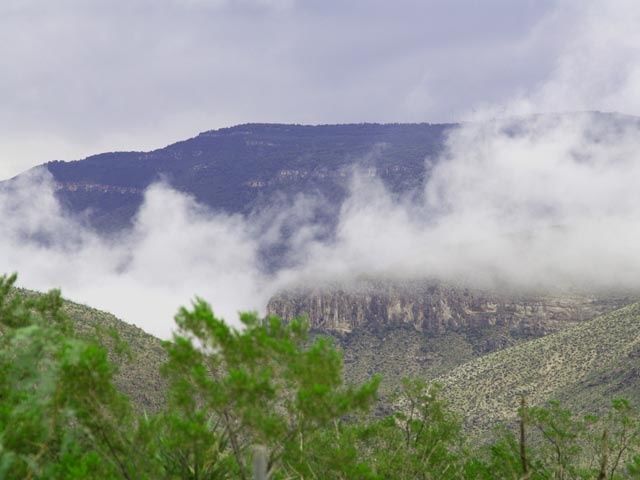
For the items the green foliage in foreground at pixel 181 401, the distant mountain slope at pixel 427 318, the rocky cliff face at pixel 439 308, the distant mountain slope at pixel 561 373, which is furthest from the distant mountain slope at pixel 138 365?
the rocky cliff face at pixel 439 308

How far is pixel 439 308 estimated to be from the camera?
170625 mm

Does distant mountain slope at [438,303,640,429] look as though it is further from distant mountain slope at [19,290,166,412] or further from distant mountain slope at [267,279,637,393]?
distant mountain slope at [19,290,166,412]

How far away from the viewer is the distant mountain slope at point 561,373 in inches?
3036

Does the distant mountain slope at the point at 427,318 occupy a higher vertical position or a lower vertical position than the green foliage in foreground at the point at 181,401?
lower

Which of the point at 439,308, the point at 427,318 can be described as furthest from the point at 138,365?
the point at 439,308

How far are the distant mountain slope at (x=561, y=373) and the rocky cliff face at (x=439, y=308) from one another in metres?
51.2

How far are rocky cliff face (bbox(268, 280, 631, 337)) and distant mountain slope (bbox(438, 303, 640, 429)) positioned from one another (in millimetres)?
51151

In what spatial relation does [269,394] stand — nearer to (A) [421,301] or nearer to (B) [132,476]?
(B) [132,476]

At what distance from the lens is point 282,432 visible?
551 inches

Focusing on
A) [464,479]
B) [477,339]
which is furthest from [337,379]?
[477,339]

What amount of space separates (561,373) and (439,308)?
272 feet

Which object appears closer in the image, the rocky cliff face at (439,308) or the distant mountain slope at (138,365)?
the distant mountain slope at (138,365)

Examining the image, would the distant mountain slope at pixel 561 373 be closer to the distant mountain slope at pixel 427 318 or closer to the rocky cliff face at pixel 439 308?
the distant mountain slope at pixel 427 318

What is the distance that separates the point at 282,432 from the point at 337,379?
1596mm
